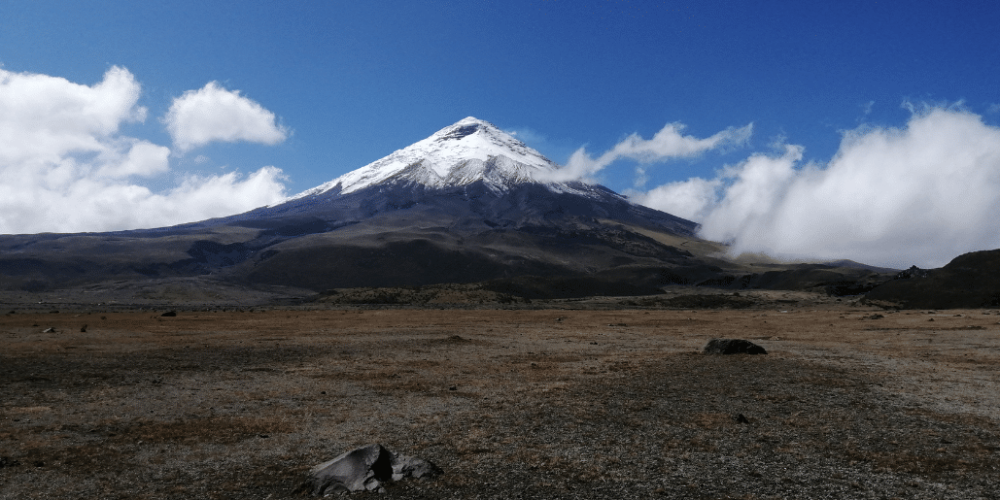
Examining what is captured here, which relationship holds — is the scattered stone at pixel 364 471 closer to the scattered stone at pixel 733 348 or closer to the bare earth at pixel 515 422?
the bare earth at pixel 515 422

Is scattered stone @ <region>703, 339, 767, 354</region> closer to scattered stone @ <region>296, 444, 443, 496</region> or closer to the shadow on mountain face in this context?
scattered stone @ <region>296, 444, 443, 496</region>

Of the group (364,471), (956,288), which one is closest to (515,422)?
(364,471)

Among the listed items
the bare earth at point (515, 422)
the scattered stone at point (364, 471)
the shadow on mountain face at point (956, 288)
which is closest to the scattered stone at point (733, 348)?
the bare earth at point (515, 422)

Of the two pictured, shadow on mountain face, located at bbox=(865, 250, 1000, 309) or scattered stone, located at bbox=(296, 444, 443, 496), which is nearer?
scattered stone, located at bbox=(296, 444, 443, 496)

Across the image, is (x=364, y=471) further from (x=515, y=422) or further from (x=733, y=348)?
(x=733, y=348)

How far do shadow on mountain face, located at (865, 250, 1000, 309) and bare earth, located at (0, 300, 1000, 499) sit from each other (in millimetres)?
65072

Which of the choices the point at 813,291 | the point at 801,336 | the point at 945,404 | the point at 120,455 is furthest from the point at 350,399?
the point at 813,291

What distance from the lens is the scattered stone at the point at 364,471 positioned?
10.1m

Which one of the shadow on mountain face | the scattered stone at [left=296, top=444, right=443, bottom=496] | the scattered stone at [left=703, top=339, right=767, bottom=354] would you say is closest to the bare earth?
the scattered stone at [left=296, top=444, right=443, bottom=496]

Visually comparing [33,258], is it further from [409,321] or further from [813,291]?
[813,291]

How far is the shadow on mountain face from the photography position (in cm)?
8438

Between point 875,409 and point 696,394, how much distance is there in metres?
4.73

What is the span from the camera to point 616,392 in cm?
1973

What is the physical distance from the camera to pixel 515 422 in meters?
15.4
